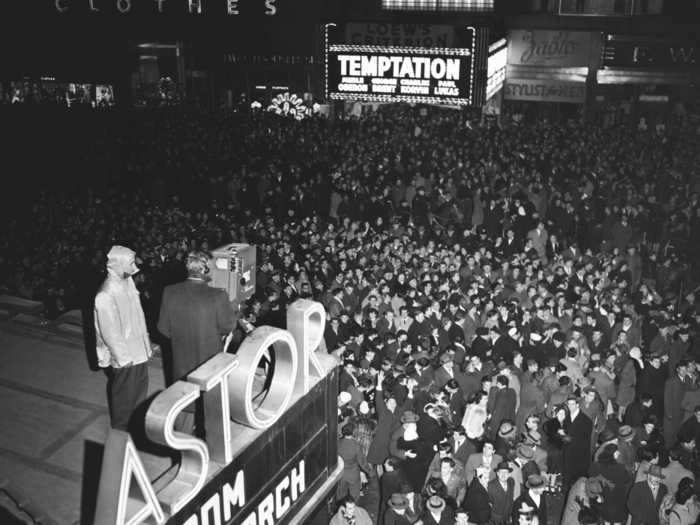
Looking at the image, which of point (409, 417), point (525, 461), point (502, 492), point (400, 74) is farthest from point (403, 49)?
point (502, 492)

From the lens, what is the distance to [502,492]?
7.69 meters

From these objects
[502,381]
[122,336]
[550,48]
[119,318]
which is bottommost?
[502,381]

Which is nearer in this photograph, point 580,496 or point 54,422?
point 54,422

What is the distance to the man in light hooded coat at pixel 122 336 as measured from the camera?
5070 mm

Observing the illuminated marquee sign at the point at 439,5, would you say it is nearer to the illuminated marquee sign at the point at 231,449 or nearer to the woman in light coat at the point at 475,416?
the woman in light coat at the point at 475,416

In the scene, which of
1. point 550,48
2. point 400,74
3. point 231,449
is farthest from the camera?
point 550,48

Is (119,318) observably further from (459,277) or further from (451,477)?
(459,277)

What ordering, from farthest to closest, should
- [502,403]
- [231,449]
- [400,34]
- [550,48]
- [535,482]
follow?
1. [550,48]
2. [400,34]
3. [502,403]
4. [535,482]
5. [231,449]

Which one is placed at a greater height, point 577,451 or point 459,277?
point 459,277

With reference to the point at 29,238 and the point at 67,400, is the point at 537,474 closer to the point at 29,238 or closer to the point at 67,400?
the point at 67,400

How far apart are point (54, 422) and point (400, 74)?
15.2 meters

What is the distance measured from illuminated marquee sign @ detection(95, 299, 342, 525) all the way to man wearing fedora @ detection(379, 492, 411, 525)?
2827 mm

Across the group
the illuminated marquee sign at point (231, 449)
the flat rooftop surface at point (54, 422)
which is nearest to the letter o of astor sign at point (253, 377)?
the illuminated marquee sign at point (231, 449)

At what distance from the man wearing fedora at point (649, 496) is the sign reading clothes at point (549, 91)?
17961 mm
